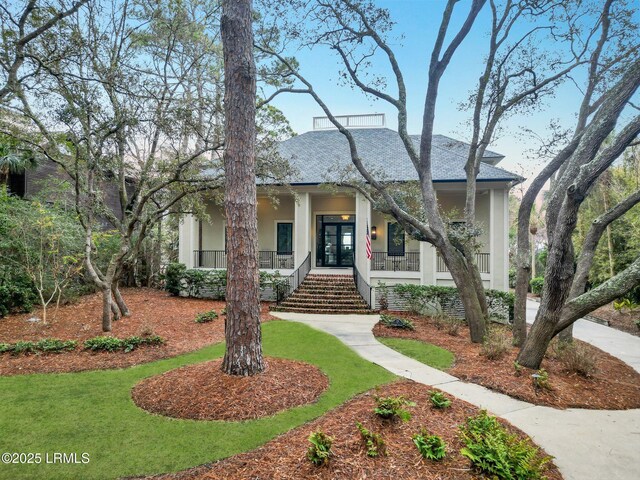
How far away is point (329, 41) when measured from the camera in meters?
9.37

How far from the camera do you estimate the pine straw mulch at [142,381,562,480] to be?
279 cm

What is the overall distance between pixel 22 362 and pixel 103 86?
21.0 feet

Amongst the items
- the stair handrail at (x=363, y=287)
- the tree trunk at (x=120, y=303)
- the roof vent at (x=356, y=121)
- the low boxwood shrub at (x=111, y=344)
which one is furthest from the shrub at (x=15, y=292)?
the roof vent at (x=356, y=121)

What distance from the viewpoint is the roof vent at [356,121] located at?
18.2 meters

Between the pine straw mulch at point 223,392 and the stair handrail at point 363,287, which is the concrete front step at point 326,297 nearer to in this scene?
the stair handrail at point 363,287

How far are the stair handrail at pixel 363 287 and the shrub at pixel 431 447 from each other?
343 inches

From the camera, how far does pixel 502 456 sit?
9.14 ft

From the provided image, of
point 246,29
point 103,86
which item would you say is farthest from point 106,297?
point 246,29

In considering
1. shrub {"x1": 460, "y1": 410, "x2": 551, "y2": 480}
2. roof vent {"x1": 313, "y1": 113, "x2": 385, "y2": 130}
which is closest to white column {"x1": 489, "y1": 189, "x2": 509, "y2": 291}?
roof vent {"x1": 313, "y1": 113, "x2": 385, "y2": 130}

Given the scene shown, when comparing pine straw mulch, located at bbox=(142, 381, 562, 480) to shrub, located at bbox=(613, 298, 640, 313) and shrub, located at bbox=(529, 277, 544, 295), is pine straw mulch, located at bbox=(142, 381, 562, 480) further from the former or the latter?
shrub, located at bbox=(529, 277, 544, 295)

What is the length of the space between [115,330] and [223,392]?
17.7ft

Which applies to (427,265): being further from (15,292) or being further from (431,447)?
(15,292)

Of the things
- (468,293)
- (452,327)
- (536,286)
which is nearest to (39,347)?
(468,293)

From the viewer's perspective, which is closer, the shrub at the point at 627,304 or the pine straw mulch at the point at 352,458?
the pine straw mulch at the point at 352,458
